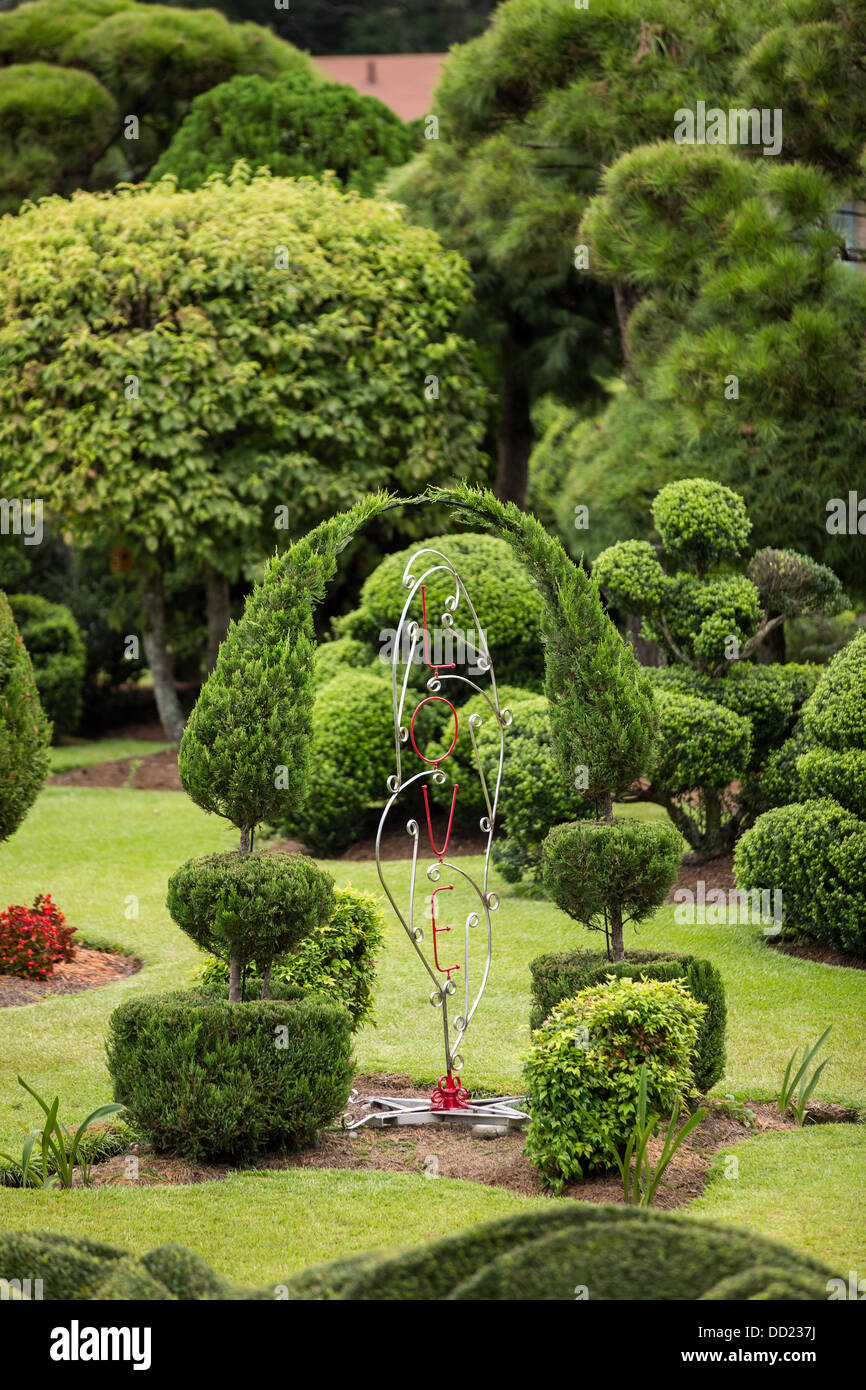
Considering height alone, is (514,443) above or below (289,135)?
below

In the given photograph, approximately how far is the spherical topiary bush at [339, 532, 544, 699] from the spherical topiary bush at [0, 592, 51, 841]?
3828 millimetres

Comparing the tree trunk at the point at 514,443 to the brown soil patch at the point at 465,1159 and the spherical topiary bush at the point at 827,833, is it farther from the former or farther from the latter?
the brown soil patch at the point at 465,1159

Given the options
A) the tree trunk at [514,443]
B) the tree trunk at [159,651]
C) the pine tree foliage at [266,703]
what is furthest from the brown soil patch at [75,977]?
the tree trunk at [514,443]

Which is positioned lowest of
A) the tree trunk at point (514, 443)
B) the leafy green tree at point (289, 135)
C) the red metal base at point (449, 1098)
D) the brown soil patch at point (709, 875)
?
the brown soil patch at point (709, 875)

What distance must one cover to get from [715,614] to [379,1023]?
3.84 metres

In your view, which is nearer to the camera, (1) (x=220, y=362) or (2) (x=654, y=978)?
(2) (x=654, y=978)

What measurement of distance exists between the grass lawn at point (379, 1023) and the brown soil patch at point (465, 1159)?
0.49ft

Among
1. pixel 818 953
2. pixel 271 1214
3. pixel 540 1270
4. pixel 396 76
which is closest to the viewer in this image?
pixel 540 1270


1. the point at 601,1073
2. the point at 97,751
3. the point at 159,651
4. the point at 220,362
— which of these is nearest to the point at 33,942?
the point at 601,1073

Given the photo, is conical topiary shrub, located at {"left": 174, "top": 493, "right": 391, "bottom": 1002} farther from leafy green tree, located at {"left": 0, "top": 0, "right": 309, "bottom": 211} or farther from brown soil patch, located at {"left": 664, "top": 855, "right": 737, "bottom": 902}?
leafy green tree, located at {"left": 0, "top": 0, "right": 309, "bottom": 211}

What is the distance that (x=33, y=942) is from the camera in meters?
7.74

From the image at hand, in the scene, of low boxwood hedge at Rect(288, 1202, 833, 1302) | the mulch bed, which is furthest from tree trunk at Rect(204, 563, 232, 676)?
low boxwood hedge at Rect(288, 1202, 833, 1302)

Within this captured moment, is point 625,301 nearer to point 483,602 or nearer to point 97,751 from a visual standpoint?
point 483,602

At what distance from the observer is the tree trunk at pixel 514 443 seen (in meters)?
15.4
